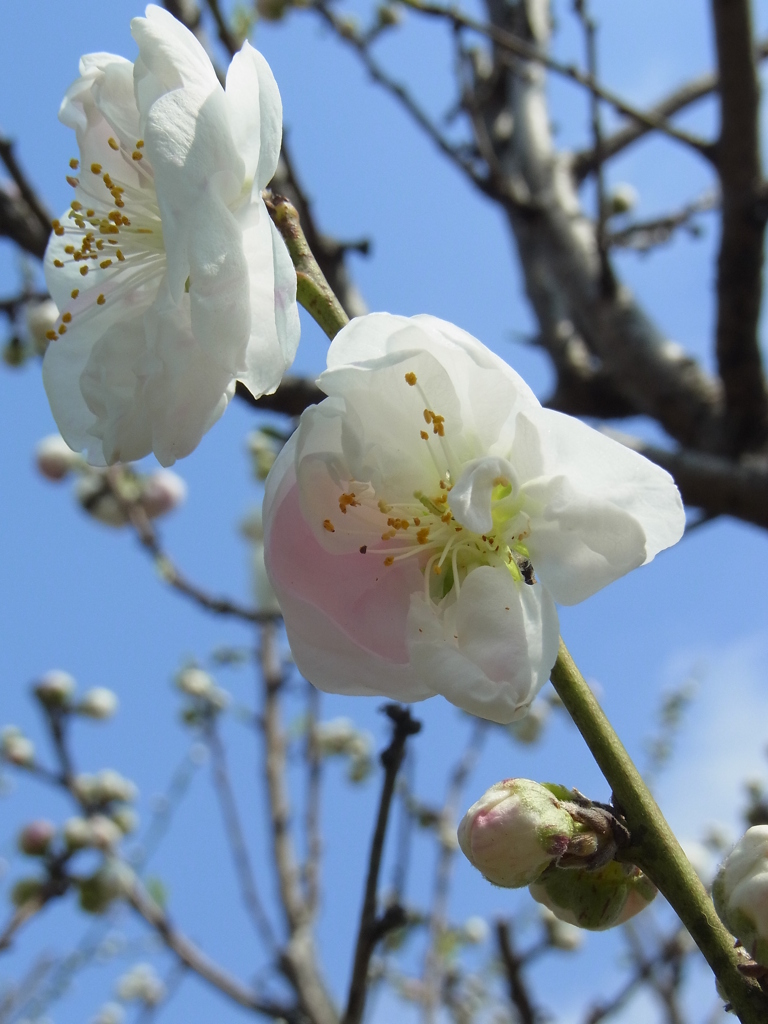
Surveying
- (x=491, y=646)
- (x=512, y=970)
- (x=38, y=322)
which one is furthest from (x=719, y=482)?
(x=38, y=322)

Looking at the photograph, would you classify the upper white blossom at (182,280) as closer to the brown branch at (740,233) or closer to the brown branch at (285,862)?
the brown branch at (285,862)

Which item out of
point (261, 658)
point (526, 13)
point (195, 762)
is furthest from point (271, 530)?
point (526, 13)

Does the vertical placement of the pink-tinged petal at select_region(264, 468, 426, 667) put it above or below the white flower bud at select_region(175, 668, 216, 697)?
above

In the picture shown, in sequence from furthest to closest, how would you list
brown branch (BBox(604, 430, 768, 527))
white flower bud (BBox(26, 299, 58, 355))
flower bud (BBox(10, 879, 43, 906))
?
1. flower bud (BBox(10, 879, 43, 906))
2. white flower bud (BBox(26, 299, 58, 355))
3. brown branch (BBox(604, 430, 768, 527))

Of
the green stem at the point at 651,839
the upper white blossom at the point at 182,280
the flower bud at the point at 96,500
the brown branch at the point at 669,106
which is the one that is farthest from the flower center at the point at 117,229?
the brown branch at the point at 669,106

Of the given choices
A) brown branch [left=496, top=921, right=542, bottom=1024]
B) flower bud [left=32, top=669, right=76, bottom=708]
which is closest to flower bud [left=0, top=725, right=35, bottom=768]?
flower bud [left=32, top=669, right=76, bottom=708]

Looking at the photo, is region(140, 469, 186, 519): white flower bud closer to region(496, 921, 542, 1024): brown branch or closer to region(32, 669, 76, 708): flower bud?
region(32, 669, 76, 708): flower bud

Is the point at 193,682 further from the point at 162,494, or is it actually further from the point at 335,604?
the point at 335,604
